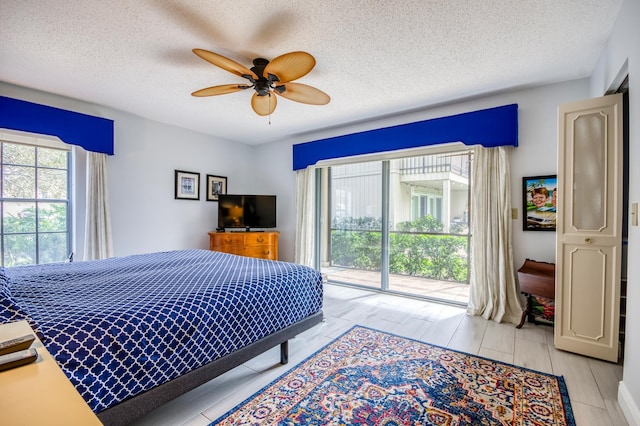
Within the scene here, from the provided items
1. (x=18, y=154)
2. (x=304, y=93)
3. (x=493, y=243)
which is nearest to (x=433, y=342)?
(x=493, y=243)

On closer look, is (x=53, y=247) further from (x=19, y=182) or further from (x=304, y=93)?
(x=304, y=93)

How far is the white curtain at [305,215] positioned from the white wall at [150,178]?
1.47m

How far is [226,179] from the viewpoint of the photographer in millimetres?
5277

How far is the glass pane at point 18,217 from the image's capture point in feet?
10.4

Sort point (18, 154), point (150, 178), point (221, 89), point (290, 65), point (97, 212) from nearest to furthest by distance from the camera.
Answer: point (290, 65) → point (221, 89) → point (18, 154) → point (97, 212) → point (150, 178)

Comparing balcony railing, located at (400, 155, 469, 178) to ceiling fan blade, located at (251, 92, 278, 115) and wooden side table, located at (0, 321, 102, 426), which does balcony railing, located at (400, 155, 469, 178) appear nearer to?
ceiling fan blade, located at (251, 92, 278, 115)

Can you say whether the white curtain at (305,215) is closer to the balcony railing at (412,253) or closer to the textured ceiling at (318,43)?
the balcony railing at (412,253)

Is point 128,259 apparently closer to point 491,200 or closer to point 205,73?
point 205,73

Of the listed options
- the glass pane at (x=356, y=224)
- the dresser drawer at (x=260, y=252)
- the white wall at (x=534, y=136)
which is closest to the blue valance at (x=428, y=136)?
the white wall at (x=534, y=136)

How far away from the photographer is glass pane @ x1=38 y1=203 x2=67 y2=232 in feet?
11.2

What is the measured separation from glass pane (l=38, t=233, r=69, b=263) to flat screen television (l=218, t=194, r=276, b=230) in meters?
1.95

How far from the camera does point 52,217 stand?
137 inches

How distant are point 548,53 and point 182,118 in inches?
166

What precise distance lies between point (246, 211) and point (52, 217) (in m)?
2.44
